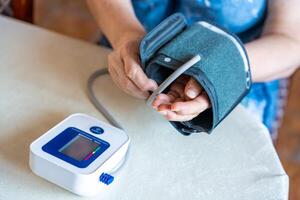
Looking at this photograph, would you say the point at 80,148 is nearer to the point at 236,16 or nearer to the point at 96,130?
the point at 96,130

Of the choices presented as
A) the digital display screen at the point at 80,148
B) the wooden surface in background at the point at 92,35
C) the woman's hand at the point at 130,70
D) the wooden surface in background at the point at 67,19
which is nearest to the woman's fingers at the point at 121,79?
the woman's hand at the point at 130,70

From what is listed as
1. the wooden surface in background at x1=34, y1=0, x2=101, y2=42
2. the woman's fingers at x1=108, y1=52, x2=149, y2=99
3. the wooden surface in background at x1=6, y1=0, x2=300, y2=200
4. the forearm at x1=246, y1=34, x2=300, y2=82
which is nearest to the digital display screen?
the woman's fingers at x1=108, y1=52, x2=149, y2=99

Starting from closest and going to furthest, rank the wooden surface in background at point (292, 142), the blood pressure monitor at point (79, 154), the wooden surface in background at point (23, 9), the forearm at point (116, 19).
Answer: the blood pressure monitor at point (79, 154), the forearm at point (116, 19), the wooden surface in background at point (23, 9), the wooden surface in background at point (292, 142)

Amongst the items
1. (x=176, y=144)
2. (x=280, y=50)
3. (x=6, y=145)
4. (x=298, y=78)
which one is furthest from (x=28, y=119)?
(x=298, y=78)

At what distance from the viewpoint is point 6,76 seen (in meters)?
0.78

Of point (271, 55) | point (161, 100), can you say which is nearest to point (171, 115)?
point (161, 100)

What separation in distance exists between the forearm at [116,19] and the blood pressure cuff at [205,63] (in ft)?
0.30

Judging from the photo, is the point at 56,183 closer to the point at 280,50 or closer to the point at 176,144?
the point at 176,144

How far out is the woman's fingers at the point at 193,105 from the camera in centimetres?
65

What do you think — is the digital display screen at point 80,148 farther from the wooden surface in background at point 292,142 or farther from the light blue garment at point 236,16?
the wooden surface in background at point 292,142

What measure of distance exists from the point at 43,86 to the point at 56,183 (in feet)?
0.68

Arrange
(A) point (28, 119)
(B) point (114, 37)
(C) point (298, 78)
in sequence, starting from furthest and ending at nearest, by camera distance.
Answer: (C) point (298, 78), (B) point (114, 37), (A) point (28, 119)

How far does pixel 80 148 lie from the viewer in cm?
62

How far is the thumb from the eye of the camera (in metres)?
0.65
